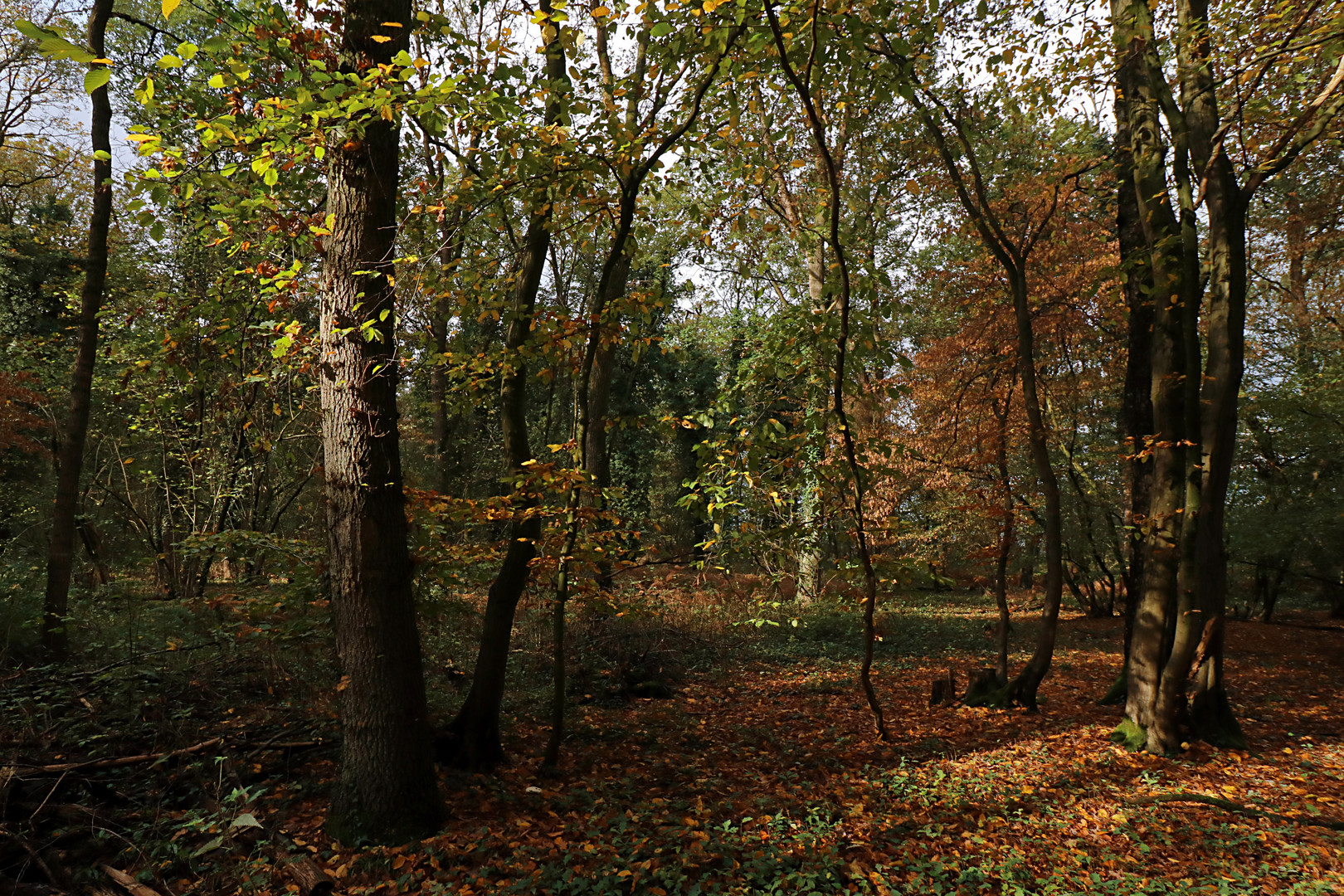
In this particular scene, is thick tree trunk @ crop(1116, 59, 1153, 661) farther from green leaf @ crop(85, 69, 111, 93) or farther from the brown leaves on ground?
green leaf @ crop(85, 69, 111, 93)

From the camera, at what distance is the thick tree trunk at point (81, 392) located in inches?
259

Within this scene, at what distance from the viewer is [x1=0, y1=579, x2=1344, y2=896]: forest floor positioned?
12.0 ft

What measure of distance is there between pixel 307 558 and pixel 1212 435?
819cm

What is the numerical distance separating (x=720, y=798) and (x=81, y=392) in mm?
7550

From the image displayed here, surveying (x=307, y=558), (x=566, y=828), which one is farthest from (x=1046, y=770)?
(x=307, y=558)

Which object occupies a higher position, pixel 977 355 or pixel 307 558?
pixel 977 355

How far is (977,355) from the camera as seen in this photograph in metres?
13.1

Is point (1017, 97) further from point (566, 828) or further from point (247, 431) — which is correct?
point (247, 431)

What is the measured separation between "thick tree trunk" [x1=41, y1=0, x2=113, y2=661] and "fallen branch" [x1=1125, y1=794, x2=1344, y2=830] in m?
9.62

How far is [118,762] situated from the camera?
13.9ft

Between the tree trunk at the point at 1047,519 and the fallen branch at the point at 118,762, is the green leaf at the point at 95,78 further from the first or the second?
the tree trunk at the point at 1047,519

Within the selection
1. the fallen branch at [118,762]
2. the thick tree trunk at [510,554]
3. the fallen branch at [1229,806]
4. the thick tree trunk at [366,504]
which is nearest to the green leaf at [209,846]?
the thick tree trunk at [366,504]

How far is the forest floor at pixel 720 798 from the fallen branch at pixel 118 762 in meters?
0.07

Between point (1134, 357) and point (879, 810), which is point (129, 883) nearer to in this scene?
point (879, 810)
